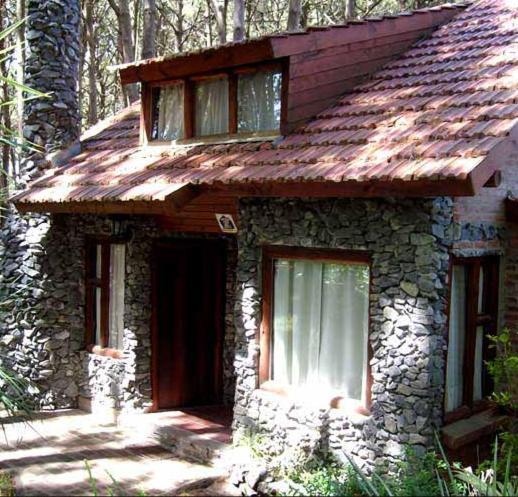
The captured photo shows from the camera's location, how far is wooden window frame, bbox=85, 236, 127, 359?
9469 millimetres

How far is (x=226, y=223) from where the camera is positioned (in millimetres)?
7836

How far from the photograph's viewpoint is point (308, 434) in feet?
21.6

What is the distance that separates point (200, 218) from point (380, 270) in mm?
2919

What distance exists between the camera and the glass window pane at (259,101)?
7.69 m

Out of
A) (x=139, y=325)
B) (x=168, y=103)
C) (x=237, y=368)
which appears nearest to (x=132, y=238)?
(x=139, y=325)

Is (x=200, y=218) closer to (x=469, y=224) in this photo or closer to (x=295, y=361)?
(x=295, y=361)

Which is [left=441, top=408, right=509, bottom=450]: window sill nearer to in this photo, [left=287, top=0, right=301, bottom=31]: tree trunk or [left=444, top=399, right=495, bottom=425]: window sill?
[left=444, top=399, right=495, bottom=425]: window sill

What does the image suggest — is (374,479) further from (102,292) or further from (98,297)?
(98,297)

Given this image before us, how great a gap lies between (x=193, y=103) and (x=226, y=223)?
74.1 inches

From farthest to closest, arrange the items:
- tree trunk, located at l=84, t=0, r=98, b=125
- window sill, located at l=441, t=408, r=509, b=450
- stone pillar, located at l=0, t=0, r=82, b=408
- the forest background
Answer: tree trunk, located at l=84, t=0, r=98, b=125, the forest background, stone pillar, located at l=0, t=0, r=82, b=408, window sill, located at l=441, t=408, r=509, b=450

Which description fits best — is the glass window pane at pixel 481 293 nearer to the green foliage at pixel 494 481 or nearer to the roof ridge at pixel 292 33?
the green foliage at pixel 494 481

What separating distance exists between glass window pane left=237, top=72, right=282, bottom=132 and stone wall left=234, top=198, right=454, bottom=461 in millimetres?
1404

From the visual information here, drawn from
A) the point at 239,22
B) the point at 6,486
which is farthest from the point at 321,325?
the point at 239,22

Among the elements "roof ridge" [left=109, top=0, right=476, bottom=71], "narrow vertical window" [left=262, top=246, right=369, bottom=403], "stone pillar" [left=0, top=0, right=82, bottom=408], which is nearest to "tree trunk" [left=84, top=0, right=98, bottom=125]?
"stone pillar" [left=0, top=0, right=82, bottom=408]
